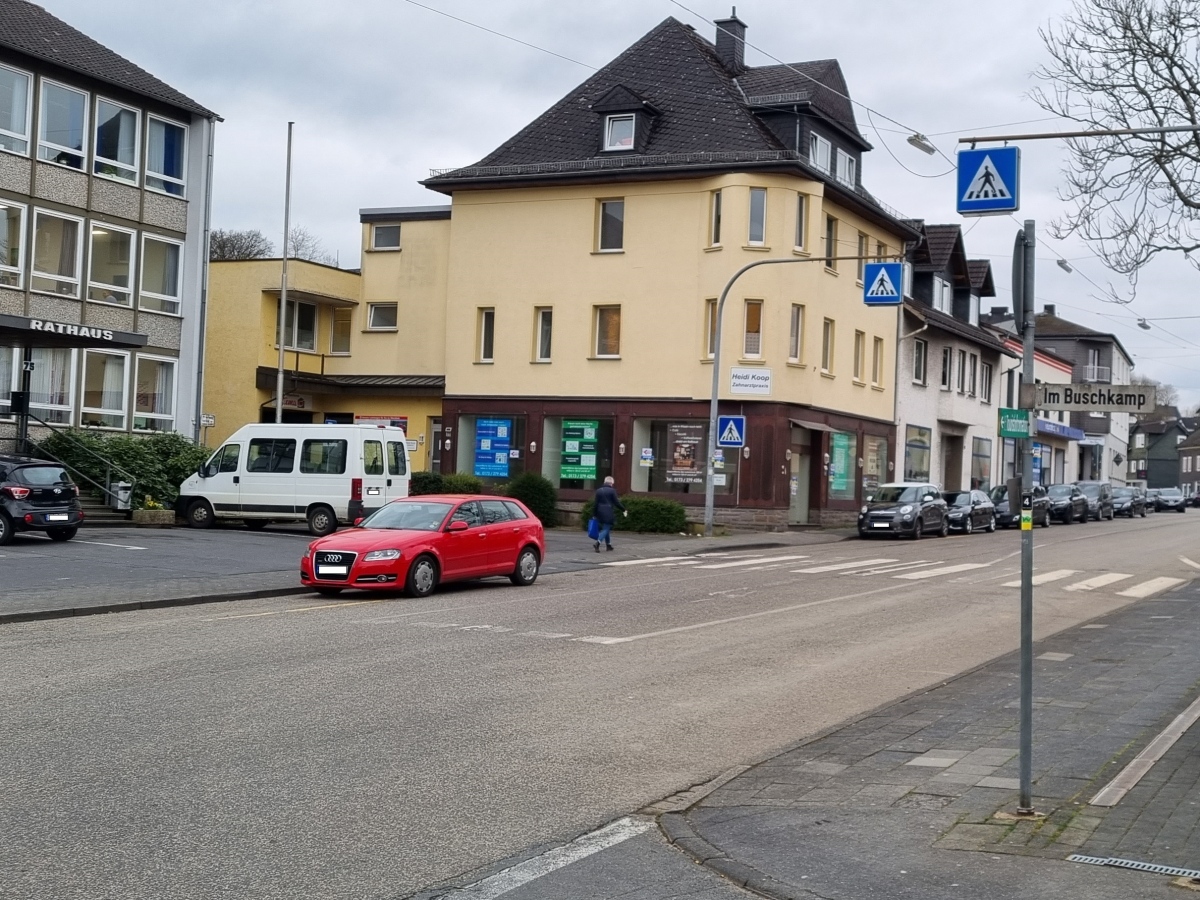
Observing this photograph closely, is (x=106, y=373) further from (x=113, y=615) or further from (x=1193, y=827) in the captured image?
(x=1193, y=827)

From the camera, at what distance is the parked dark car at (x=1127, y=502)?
213 feet

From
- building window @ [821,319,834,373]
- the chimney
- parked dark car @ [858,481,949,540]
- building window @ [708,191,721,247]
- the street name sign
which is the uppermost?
the chimney

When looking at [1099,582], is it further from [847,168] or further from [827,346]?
[847,168]

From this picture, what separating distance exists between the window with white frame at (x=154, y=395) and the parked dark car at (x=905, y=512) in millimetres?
19209

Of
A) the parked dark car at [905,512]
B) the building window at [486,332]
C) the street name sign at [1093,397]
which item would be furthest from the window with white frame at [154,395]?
the street name sign at [1093,397]

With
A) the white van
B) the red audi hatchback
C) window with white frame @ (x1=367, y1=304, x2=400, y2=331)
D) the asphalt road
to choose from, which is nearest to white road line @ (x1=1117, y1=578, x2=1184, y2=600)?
the asphalt road

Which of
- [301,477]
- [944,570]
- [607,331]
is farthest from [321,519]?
[607,331]

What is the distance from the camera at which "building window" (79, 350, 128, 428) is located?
35594 millimetres

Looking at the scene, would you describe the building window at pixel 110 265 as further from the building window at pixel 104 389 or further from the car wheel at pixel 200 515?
the car wheel at pixel 200 515

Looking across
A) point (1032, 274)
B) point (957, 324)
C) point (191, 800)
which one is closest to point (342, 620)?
point (191, 800)

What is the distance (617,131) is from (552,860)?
37.0 metres

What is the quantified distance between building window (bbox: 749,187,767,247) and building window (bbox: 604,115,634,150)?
180 inches

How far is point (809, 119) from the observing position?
40406 millimetres

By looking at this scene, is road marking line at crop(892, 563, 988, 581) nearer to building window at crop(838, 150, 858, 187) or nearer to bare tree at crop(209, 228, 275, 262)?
building window at crop(838, 150, 858, 187)
